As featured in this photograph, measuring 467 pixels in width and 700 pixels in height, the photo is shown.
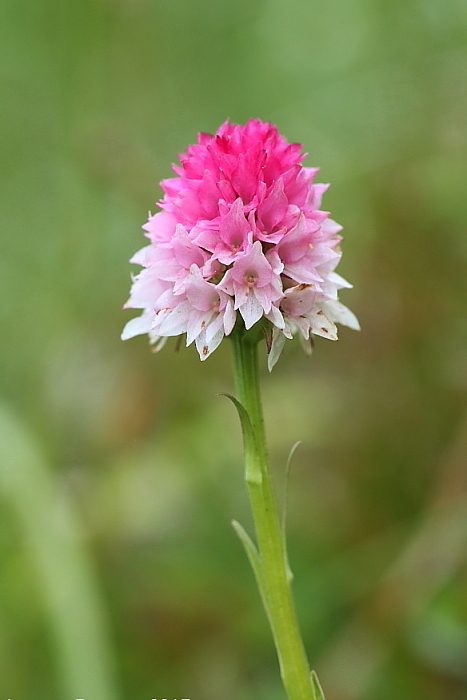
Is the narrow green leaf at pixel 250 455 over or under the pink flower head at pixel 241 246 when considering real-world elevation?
under

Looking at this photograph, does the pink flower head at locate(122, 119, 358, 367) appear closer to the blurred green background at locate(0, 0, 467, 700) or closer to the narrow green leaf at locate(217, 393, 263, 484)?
the narrow green leaf at locate(217, 393, 263, 484)

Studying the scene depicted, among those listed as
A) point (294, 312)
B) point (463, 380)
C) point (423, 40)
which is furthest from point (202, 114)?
point (294, 312)

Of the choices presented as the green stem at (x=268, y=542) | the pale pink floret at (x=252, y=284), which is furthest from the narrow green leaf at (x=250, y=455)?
the pale pink floret at (x=252, y=284)

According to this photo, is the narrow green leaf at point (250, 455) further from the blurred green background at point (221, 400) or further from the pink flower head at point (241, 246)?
the blurred green background at point (221, 400)

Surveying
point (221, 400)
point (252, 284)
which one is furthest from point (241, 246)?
point (221, 400)

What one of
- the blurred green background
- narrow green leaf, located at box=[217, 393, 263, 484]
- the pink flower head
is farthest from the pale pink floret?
the blurred green background
